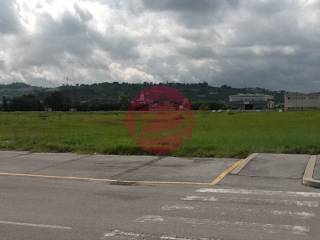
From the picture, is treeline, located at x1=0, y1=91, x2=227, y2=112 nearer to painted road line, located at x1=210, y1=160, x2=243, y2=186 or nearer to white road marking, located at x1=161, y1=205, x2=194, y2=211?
painted road line, located at x1=210, y1=160, x2=243, y2=186

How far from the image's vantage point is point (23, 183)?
40.5 ft

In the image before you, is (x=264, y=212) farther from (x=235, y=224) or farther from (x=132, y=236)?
(x=132, y=236)

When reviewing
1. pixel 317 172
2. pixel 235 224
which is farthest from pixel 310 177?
pixel 235 224

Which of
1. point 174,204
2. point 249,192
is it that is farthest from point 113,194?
point 249,192

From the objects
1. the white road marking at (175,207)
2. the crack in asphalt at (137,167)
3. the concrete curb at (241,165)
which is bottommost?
the white road marking at (175,207)

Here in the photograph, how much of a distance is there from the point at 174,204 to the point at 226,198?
44.2 inches

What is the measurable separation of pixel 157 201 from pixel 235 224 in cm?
226

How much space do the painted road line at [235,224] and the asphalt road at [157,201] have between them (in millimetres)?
13

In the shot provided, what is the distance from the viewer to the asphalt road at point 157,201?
7.52 m

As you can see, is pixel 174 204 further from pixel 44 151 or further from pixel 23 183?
pixel 44 151

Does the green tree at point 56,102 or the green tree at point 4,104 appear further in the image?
the green tree at point 56,102

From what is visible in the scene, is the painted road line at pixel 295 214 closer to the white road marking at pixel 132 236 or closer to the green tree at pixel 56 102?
the white road marking at pixel 132 236

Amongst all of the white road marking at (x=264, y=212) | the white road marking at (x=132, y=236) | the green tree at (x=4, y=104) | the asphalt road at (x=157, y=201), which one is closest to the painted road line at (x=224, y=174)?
the asphalt road at (x=157, y=201)

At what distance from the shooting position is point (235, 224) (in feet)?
25.8
